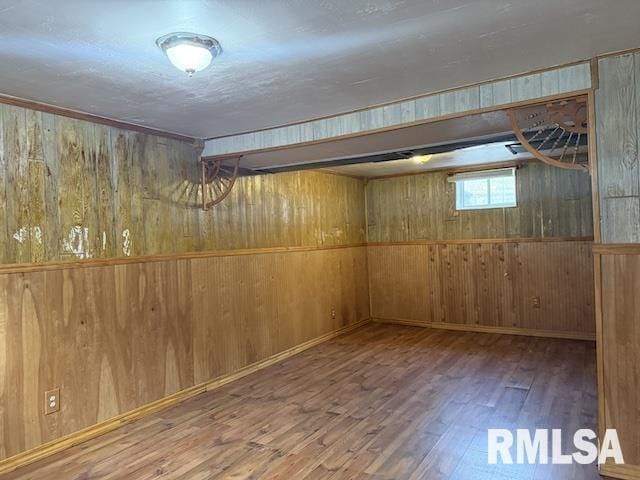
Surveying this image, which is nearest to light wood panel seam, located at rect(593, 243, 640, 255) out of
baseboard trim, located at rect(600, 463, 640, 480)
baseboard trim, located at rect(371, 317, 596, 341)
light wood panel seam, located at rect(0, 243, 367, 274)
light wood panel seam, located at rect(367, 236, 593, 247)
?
baseboard trim, located at rect(600, 463, 640, 480)

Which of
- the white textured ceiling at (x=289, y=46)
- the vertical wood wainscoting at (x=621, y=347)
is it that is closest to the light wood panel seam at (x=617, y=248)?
the vertical wood wainscoting at (x=621, y=347)

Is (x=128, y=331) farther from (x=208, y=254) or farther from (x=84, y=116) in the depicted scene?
(x=84, y=116)

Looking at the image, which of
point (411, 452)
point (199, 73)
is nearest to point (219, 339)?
point (411, 452)

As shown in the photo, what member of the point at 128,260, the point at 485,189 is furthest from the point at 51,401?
the point at 485,189

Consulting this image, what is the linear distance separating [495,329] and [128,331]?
4.74 metres

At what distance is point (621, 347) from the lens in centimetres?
245

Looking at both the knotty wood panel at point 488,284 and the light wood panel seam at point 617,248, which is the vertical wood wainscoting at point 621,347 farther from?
the knotty wood panel at point 488,284

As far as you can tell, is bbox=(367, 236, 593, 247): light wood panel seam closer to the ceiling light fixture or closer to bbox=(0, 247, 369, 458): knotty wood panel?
bbox=(0, 247, 369, 458): knotty wood panel

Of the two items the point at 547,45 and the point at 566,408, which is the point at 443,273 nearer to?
the point at 566,408

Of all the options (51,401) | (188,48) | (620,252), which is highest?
(188,48)

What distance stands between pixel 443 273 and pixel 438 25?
15.9 feet

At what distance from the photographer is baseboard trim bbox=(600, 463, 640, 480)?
7.84 ft

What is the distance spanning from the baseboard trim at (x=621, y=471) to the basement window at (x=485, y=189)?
3968mm

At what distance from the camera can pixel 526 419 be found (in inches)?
126
